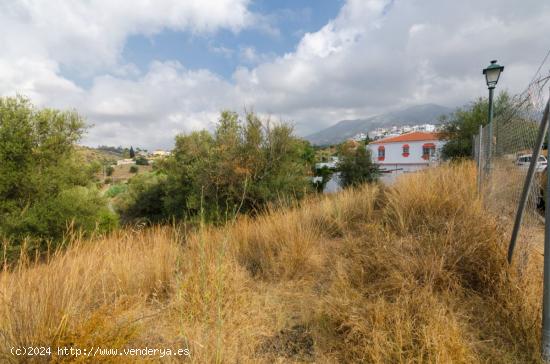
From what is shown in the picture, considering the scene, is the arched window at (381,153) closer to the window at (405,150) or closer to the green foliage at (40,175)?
the window at (405,150)

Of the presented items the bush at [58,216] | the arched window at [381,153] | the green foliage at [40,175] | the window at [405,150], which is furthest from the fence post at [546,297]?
the arched window at [381,153]

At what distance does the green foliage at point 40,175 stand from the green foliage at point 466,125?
1823 centimetres

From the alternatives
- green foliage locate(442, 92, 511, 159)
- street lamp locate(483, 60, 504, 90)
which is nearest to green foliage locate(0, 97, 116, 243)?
street lamp locate(483, 60, 504, 90)

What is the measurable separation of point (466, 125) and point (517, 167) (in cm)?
1607

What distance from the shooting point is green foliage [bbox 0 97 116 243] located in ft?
27.4

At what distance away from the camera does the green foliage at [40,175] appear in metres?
8.34

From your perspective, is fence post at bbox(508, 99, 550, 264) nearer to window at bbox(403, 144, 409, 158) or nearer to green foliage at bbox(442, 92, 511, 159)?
green foliage at bbox(442, 92, 511, 159)

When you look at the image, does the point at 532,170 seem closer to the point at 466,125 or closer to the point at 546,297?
the point at 546,297

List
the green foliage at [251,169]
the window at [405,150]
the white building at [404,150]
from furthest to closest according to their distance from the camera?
the window at [405,150]
the white building at [404,150]
the green foliage at [251,169]

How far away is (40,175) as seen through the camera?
29.7ft

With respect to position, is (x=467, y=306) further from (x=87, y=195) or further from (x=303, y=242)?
(x=87, y=195)

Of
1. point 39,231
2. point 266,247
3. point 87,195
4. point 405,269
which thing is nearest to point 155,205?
point 87,195

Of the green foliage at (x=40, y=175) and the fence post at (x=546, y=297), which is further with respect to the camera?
the green foliage at (x=40, y=175)

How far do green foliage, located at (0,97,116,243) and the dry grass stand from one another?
292 inches
